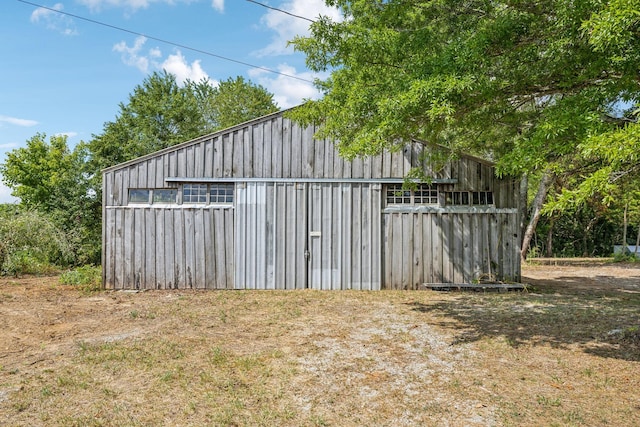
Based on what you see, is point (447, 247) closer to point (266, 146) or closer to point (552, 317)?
point (552, 317)

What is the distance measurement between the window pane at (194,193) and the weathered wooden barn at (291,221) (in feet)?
0.07

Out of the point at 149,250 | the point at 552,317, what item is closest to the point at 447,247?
the point at 552,317

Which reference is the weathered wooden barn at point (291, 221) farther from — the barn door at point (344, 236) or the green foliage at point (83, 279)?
the green foliage at point (83, 279)

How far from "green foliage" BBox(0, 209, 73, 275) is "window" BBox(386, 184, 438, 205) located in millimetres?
9369

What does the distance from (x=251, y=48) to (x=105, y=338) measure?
895 centimetres

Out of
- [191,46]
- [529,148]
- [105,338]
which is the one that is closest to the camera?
[529,148]

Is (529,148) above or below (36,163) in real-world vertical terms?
below

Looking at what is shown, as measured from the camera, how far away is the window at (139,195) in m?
9.14

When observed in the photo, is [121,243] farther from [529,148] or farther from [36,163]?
[36,163]

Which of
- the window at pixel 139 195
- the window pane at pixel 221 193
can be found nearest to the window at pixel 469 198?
the window pane at pixel 221 193

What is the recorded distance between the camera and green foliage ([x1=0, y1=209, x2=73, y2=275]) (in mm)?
10852

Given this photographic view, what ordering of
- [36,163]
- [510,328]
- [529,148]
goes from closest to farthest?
[529,148] < [510,328] < [36,163]

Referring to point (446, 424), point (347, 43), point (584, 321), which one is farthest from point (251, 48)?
point (446, 424)

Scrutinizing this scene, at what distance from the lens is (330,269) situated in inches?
358
